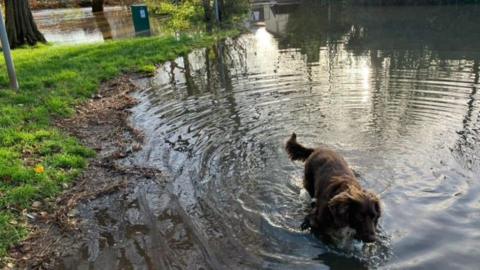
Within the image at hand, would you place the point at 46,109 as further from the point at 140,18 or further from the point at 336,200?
the point at 140,18

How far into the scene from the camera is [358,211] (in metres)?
4.39

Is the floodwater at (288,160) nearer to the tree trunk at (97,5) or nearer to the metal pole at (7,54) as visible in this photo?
the metal pole at (7,54)

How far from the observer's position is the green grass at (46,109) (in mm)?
6117

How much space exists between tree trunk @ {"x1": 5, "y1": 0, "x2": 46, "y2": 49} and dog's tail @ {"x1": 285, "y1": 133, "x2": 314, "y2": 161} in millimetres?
15781

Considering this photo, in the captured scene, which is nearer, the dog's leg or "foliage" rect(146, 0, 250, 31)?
the dog's leg

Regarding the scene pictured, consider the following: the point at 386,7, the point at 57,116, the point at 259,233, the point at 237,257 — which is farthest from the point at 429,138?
the point at 386,7

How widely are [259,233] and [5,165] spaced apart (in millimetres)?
4189

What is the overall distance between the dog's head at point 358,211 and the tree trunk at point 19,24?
692 inches

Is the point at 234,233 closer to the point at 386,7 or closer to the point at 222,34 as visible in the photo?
the point at 222,34

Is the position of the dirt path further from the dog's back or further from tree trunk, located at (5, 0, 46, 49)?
tree trunk, located at (5, 0, 46, 49)

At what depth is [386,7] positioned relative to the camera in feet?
96.1

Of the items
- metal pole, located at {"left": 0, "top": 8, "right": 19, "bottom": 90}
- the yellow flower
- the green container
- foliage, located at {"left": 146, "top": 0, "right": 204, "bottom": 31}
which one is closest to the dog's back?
the yellow flower

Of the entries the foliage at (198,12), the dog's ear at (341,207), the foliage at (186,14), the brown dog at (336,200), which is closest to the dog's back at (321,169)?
the brown dog at (336,200)

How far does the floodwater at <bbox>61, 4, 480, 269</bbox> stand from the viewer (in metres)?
4.95
